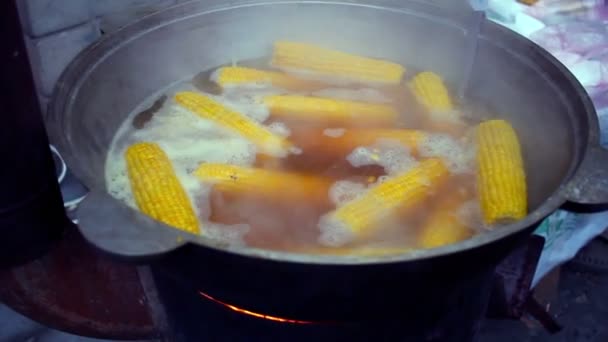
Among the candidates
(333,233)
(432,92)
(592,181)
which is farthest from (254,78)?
(592,181)

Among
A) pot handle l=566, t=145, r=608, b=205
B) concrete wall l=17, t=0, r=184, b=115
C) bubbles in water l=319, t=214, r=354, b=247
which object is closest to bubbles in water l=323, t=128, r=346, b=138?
bubbles in water l=319, t=214, r=354, b=247

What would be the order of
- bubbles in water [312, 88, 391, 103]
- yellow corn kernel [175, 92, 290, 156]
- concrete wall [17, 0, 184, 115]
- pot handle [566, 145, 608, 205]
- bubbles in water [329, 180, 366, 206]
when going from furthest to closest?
concrete wall [17, 0, 184, 115] → bubbles in water [312, 88, 391, 103] → yellow corn kernel [175, 92, 290, 156] → bubbles in water [329, 180, 366, 206] → pot handle [566, 145, 608, 205]

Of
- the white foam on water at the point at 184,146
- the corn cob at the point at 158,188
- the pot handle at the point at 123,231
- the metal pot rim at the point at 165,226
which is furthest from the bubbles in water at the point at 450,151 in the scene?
the pot handle at the point at 123,231

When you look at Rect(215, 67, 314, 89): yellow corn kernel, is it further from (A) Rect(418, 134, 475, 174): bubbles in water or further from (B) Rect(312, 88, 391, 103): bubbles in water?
(A) Rect(418, 134, 475, 174): bubbles in water

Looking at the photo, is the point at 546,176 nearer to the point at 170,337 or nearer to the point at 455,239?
the point at 455,239

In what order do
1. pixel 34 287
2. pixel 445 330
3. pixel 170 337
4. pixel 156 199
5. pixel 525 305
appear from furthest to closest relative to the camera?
pixel 525 305 < pixel 34 287 < pixel 170 337 < pixel 445 330 < pixel 156 199

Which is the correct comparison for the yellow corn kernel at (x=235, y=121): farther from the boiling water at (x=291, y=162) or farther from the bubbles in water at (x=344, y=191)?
the bubbles in water at (x=344, y=191)

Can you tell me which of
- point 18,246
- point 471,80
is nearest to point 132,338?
point 18,246

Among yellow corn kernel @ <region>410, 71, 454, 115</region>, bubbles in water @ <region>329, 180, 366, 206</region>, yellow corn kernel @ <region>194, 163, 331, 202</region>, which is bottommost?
bubbles in water @ <region>329, 180, 366, 206</region>
